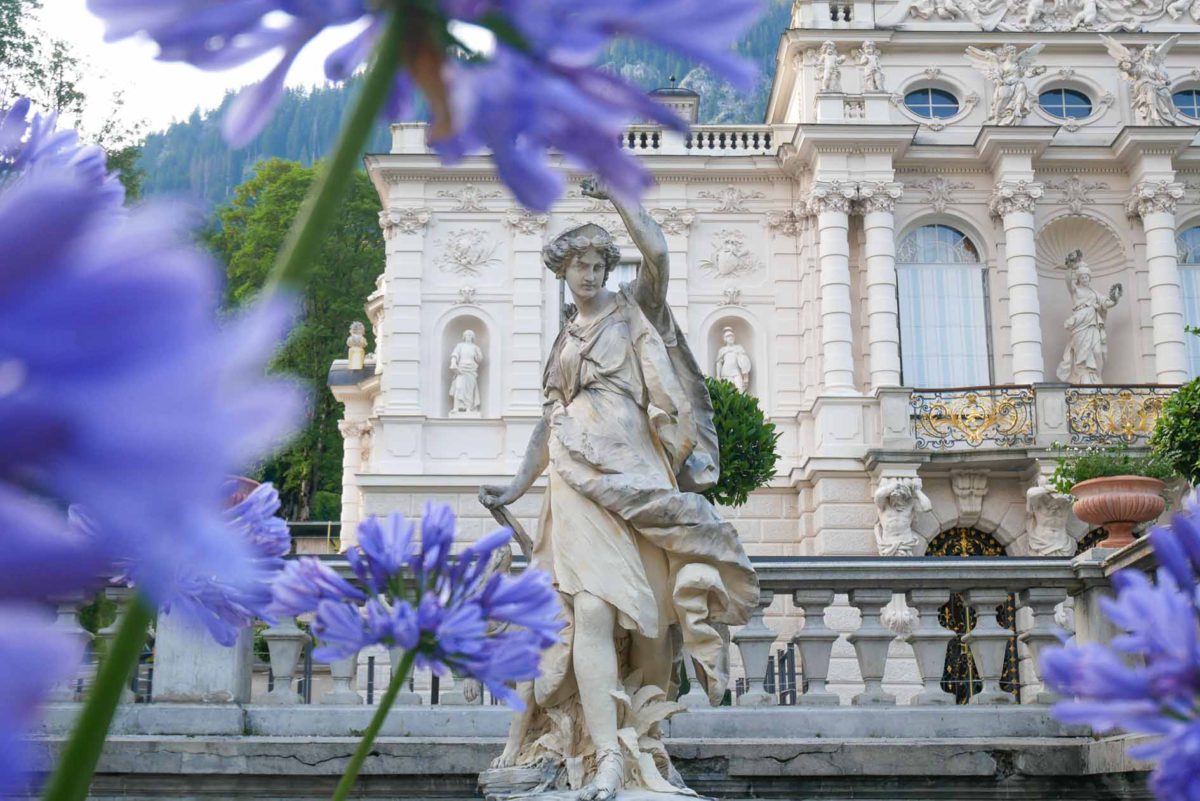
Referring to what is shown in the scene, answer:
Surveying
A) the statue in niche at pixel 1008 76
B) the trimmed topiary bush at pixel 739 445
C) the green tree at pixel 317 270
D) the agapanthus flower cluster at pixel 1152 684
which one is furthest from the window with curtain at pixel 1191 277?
the agapanthus flower cluster at pixel 1152 684

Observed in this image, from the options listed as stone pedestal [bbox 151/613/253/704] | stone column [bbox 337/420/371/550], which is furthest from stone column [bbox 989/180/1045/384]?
stone pedestal [bbox 151/613/253/704]

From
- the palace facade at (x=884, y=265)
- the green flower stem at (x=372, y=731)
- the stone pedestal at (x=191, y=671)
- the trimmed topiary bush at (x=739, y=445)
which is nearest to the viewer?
the green flower stem at (x=372, y=731)

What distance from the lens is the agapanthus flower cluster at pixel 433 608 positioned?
1.14m

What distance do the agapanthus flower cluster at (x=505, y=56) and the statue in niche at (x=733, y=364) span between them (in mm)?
25783

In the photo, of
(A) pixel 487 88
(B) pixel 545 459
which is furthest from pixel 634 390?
(A) pixel 487 88

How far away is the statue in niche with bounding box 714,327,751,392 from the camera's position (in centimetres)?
2653

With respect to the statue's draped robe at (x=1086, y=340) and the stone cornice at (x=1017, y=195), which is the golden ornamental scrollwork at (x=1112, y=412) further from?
the stone cornice at (x=1017, y=195)

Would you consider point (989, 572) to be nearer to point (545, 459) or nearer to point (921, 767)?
point (921, 767)

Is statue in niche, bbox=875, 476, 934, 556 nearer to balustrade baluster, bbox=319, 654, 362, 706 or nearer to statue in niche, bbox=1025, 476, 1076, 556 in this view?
statue in niche, bbox=1025, 476, 1076, 556

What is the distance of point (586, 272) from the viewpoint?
19.3 ft

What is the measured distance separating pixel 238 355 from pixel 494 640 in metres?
0.81

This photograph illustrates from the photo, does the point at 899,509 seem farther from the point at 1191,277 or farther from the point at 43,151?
the point at 43,151

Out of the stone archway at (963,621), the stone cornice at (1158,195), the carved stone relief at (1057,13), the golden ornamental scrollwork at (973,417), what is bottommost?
the stone archway at (963,621)

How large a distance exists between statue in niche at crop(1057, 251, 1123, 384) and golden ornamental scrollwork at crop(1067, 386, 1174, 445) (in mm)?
896
